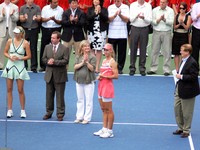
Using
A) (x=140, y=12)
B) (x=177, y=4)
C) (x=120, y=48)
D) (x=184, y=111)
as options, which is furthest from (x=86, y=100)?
(x=177, y=4)

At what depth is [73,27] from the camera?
19.4 m

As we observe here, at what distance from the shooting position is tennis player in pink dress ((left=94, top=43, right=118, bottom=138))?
12.8 meters

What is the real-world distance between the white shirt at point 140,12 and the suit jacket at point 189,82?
6658mm

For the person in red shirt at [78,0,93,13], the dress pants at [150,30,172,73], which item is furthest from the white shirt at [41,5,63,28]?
the dress pants at [150,30,172,73]

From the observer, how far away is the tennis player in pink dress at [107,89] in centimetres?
1279

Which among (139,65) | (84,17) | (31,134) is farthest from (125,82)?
(31,134)

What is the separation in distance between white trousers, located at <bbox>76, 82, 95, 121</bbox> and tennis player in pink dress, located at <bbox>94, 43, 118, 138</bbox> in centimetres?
104

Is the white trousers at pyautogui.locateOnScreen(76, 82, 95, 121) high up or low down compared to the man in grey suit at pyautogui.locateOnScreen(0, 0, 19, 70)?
down

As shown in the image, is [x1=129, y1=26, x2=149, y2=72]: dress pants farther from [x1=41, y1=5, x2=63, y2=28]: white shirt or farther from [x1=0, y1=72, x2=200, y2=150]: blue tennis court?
[x1=41, y1=5, x2=63, y2=28]: white shirt

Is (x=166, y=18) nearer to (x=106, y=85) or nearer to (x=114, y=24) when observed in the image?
(x=114, y=24)

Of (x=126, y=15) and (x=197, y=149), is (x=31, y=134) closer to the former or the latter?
(x=197, y=149)

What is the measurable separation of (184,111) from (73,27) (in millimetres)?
7427

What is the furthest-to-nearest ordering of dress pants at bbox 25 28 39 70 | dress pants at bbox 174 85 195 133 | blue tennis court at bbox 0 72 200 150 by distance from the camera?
dress pants at bbox 25 28 39 70 → dress pants at bbox 174 85 195 133 → blue tennis court at bbox 0 72 200 150

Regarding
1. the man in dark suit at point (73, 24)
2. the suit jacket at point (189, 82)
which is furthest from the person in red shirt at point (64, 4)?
the suit jacket at point (189, 82)
